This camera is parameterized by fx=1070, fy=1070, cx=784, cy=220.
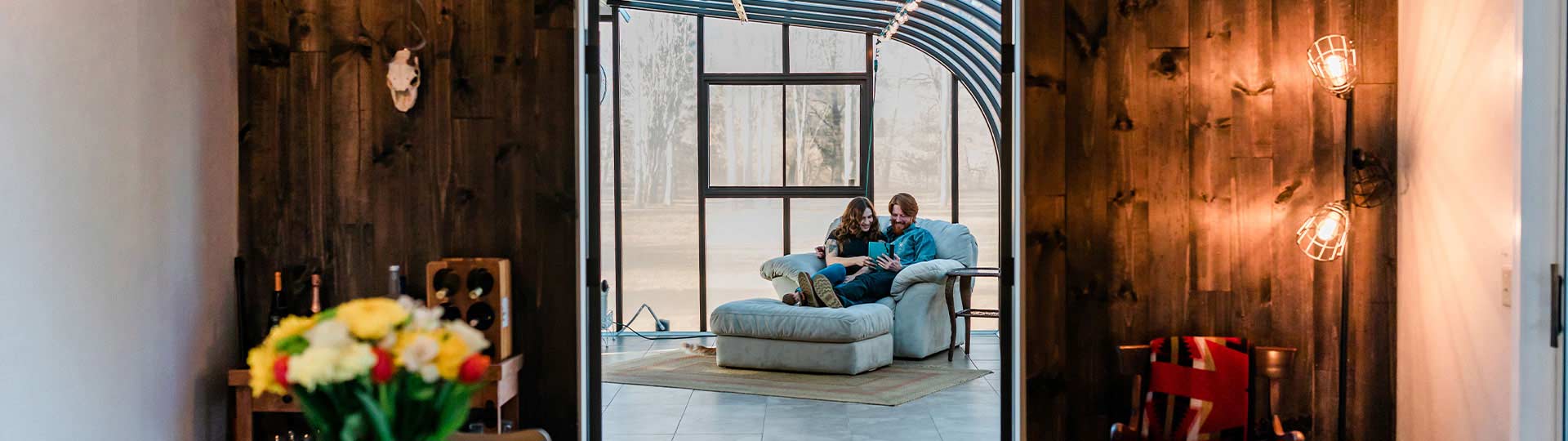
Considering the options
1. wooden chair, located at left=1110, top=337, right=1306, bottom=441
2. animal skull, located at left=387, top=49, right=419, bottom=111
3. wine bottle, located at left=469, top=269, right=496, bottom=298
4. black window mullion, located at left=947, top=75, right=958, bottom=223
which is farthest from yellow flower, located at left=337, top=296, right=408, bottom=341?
black window mullion, located at left=947, top=75, right=958, bottom=223

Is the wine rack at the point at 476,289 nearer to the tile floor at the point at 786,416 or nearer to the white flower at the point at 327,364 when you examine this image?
the tile floor at the point at 786,416

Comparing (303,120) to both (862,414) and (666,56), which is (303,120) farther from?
(666,56)

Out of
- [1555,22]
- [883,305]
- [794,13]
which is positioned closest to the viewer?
[1555,22]

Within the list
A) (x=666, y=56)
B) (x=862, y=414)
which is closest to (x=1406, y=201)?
(x=862, y=414)

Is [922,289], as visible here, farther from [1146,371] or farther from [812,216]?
[1146,371]

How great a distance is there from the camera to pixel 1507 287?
10.1 ft

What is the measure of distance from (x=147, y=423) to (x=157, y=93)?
108cm

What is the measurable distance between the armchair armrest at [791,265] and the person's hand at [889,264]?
0.46m

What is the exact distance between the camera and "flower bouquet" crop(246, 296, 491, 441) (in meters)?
1.59

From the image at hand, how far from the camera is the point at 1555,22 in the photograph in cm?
291

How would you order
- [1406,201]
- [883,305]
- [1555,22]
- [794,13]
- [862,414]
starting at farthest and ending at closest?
1. [794,13]
2. [883,305]
3. [862,414]
4. [1406,201]
5. [1555,22]

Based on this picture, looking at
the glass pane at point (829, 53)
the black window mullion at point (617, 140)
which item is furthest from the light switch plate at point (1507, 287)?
the black window mullion at point (617, 140)

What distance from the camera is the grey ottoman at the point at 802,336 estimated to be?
6723 millimetres

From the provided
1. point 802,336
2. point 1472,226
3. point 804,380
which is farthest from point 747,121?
point 1472,226
